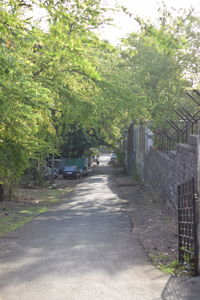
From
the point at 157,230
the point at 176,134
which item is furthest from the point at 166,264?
the point at 176,134

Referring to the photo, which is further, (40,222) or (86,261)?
(40,222)

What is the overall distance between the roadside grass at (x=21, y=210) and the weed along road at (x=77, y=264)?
1.98ft

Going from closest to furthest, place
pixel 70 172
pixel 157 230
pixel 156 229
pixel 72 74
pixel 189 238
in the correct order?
pixel 189 238, pixel 157 230, pixel 156 229, pixel 72 74, pixel 70 172

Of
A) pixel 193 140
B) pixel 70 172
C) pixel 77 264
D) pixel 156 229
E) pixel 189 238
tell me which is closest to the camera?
pixel 189 238

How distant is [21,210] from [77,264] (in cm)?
1111

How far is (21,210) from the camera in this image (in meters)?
19.6

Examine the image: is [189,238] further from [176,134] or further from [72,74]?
[72,74]

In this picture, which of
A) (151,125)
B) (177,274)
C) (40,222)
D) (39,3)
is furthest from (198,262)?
(151,125)

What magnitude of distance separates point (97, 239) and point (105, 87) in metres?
9.19

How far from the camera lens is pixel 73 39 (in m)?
6.82

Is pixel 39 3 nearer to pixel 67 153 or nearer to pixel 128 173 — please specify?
pixel 128 173

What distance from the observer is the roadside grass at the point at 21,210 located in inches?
602

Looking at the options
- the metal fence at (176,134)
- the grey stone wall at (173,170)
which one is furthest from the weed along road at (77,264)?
the metal fence at (176,134)

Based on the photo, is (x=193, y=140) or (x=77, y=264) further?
(x=193, y=140)
